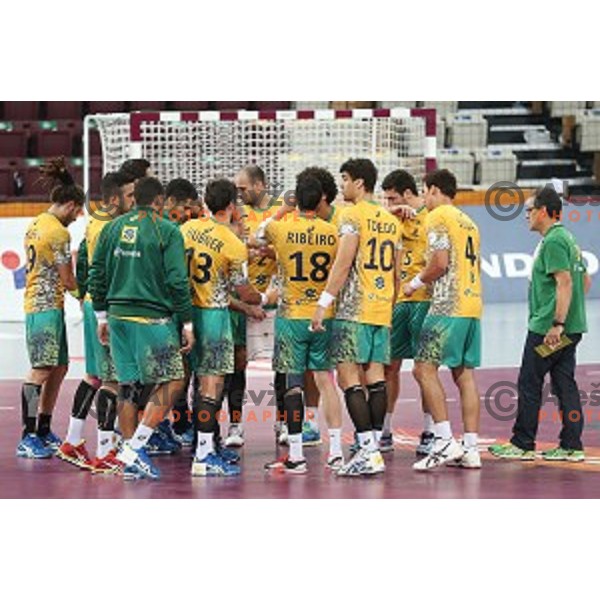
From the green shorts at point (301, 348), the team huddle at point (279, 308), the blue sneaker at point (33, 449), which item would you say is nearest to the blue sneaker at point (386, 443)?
the team huddle at point (279, 308)

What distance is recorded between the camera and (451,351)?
10.4 meters

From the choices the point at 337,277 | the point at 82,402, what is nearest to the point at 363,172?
the point at 337,277

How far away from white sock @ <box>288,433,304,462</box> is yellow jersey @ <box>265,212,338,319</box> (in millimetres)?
792

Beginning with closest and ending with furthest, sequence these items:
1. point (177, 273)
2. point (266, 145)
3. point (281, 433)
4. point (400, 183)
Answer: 1. point (177, 273)
2. point (400, 183)
3. point (281, 433)
4. point (266, 145)

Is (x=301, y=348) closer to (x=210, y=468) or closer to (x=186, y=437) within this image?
(x=210, y=468)

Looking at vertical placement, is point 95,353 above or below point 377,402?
above

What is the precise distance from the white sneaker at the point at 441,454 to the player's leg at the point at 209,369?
1277 millimetres

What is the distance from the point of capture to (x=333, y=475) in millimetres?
10359

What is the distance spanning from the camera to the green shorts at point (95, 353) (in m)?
10.5

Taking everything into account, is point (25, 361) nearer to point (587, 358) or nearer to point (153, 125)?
point (153, 125)

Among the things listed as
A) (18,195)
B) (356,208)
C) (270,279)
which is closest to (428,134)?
(270,279)

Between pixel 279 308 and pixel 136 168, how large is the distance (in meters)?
1.40

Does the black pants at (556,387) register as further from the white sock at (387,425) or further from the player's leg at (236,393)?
the player's leg at (236,393)

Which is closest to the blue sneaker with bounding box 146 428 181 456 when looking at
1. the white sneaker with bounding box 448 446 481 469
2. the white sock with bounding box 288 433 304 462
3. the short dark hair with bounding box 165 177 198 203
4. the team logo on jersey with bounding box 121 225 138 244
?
the white sock with bounding box 288 433 304 462
